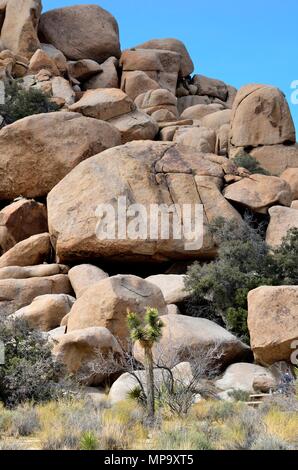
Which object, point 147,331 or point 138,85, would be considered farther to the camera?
point 138,85

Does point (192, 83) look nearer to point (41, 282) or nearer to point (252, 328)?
point (41, 282)

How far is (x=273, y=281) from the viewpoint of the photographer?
1903cm

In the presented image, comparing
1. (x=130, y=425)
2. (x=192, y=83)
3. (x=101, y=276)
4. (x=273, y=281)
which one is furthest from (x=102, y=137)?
(x=192, y=83)

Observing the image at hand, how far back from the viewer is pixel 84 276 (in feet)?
70.1

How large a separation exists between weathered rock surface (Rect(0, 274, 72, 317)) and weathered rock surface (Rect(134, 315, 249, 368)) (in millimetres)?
5788

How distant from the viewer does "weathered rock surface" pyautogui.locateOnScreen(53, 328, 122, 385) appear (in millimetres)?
14867

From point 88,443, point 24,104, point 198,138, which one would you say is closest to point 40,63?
point 24,104

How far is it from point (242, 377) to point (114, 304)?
3.46 m

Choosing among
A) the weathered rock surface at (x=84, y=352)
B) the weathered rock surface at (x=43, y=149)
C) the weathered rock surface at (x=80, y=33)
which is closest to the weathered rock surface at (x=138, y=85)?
the weathered rock surface at (x=80, y=33)

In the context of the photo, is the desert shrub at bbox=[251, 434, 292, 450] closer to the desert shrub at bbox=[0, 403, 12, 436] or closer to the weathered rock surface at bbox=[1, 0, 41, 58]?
the desert shrub at bbox=[0, 403, 12, 436]

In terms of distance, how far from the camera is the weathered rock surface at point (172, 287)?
19.8m

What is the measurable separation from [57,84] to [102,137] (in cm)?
1292

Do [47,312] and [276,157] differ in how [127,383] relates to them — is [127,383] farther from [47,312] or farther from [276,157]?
[276,157]

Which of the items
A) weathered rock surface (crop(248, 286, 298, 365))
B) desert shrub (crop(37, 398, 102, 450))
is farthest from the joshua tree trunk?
weathered rock surface (crop(248, 286, 298, 365))
